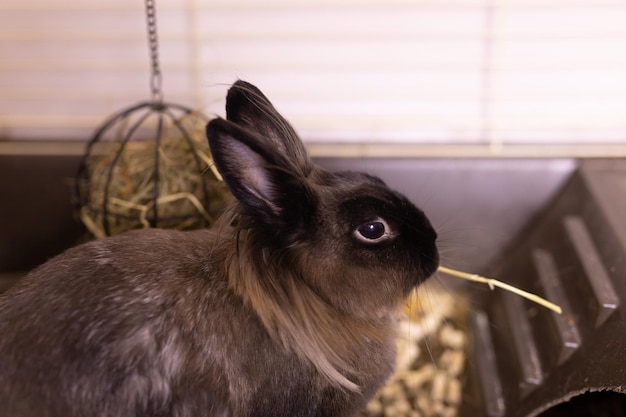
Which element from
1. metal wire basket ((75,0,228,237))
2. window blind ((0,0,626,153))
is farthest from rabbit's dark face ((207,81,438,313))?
window blind ((0,0,626,153))

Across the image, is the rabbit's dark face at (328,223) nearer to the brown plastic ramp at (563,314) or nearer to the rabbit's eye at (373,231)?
the rabbit's eye at (373,231)

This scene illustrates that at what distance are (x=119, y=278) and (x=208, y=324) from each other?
0.44 ft

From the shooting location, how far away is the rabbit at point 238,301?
2.69ft

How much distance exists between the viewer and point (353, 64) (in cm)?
156

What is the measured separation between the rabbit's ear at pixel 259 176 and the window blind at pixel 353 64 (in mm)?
767

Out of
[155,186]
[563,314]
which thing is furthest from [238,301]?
[563,314]

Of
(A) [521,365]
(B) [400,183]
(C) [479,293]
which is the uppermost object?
(B) [400,183]

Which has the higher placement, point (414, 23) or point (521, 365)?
point (414, 23)

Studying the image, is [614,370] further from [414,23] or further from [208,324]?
[414,23]

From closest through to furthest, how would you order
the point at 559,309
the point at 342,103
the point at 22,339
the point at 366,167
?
1. the point at 22,339
2. the point at 559,309
3. the point at 366,167
4. the point at 342,103

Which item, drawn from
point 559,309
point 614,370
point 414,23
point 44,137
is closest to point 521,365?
point 559,309

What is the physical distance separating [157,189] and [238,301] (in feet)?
1.46

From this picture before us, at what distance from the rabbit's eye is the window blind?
2.36 ft

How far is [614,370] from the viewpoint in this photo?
3.36ft
